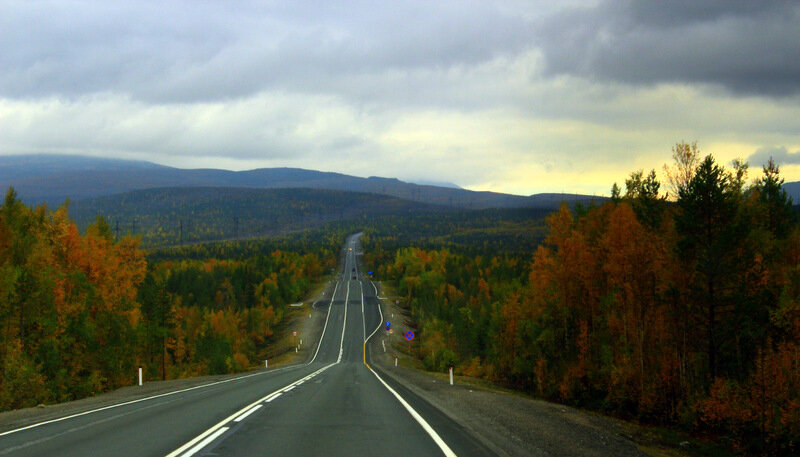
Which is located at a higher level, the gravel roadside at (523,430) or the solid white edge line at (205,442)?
the solid white edge line at (205,442)

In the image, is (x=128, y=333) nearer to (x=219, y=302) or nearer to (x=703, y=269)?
(x=703, y=269)

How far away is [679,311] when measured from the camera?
40.6 metres

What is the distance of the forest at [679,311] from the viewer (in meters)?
34.2

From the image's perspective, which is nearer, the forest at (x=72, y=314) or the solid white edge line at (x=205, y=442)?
the solid white edge line at (x=205, y=442)

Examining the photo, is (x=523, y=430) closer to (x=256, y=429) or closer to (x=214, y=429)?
(x=256, y=429)

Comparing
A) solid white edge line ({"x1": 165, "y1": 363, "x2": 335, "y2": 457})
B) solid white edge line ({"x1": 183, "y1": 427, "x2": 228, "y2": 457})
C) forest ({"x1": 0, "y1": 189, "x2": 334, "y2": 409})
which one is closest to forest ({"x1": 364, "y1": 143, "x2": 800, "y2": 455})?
solid white edge line ({"x1": 165, "y1": 363, "x2": 335, "y2": 457})

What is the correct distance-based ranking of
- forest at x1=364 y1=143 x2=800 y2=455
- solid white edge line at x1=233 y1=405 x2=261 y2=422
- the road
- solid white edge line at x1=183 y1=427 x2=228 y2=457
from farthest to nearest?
forest at x1=364 y1=143 x2=800 y2=455, solid white edge line at x1=233 y1=405 x2=261 y2=422, the road, solid white edge line at x1=183 y1=427 x2=228 y2=457

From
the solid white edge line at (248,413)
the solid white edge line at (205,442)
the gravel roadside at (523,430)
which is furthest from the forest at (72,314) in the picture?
the solid white edge line at (205,442)

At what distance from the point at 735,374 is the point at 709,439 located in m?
6.14

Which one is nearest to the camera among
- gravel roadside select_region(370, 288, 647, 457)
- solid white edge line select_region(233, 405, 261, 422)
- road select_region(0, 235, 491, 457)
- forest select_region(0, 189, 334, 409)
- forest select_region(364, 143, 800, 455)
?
road select_region(0, 235, 491, 457)

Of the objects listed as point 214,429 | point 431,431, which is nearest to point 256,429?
point 214,429

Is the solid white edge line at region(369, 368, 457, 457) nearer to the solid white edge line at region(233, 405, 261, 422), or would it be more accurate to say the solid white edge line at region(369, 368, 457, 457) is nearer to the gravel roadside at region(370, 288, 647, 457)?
the gravel roadside at region(370, 288, 647, 457)

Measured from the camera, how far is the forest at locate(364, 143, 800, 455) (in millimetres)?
34250

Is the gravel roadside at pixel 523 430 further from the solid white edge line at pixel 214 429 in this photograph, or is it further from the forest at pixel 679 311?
the forest at pixel 679 311
